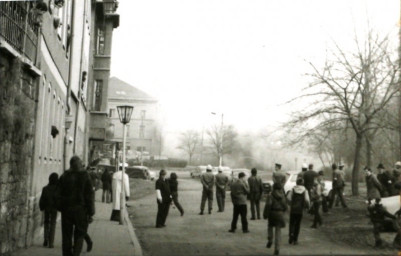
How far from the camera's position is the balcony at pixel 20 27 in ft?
31.5

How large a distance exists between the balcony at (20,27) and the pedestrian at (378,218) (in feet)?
26.7

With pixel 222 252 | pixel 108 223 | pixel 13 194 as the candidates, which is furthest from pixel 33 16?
pixel 108 223

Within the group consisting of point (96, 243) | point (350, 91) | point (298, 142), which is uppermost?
point (350, 91)

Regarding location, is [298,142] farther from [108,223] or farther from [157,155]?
[157,155]

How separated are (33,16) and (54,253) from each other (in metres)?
4.77

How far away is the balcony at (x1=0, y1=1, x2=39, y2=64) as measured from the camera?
9.61 metres

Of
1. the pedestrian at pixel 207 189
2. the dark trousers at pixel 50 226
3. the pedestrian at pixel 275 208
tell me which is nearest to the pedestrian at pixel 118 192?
the pedestrian at pixel 207 189

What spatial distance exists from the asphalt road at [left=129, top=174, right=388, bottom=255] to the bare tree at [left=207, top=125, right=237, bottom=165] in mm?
39486

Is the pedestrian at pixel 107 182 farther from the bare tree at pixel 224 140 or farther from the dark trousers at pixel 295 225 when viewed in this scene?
the bare tree at pixel 224 140

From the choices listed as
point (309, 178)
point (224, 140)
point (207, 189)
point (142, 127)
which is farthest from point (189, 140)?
point (309, 178)

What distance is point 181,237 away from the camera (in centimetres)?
1466

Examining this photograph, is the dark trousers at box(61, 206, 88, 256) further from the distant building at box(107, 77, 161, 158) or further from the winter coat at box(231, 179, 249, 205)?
the distant building at box(107, 77, 161, 158)

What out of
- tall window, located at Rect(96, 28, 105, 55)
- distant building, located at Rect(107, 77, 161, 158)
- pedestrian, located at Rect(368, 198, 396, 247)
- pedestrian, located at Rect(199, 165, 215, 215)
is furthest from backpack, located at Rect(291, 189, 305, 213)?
distant building, located at Rect(107, 77, 161, 158)

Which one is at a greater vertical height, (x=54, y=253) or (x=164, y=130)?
(x=164, y=130)
